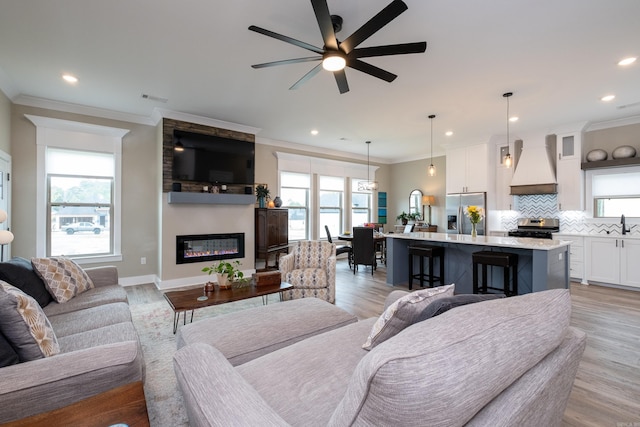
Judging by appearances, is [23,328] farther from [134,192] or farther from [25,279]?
[134,192]

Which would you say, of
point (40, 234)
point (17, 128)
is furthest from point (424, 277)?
point (17, 128)

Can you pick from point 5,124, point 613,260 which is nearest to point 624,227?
point 613,260

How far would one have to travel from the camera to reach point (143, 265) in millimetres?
5070

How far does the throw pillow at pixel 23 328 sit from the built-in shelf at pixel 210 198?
11.1ft

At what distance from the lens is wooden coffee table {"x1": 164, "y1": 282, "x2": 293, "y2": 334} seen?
2688mm

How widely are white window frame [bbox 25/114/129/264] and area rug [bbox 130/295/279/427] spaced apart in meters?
1.57

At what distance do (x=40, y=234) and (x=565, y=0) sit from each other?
21.5ft

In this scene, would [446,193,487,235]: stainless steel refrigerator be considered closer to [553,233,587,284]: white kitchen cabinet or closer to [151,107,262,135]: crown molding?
[553,233,587,284]: white kitchen cabinet

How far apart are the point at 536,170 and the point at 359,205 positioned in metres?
4.13

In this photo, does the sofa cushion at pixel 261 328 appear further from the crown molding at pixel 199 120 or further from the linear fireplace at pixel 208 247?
the crown molding at pixel 199 120

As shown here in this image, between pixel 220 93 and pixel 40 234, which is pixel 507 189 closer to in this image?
pixel 220 93

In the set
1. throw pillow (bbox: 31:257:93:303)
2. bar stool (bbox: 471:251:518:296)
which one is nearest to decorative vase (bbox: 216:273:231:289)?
throw pillow (bbox: 31:257:93:303)

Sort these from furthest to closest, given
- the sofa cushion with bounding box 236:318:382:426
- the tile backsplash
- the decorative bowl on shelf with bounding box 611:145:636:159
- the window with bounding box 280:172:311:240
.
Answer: the window with bounding box 280:172:311:240, the tile backsplash, the decorative bowl on shelf with bounding box 611:145:636:159, the sofa cushion with bounding box 236:318:382:426

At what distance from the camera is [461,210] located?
6605 millimetres
